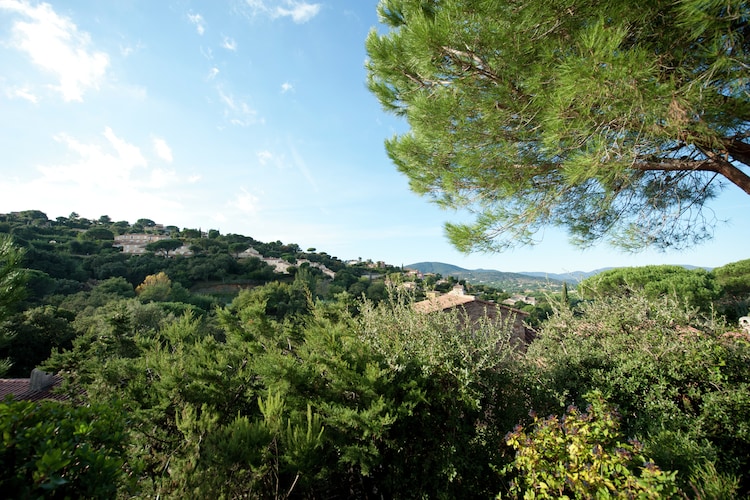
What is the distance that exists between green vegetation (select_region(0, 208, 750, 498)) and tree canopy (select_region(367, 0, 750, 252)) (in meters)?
1.61

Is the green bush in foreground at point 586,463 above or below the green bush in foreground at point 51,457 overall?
below

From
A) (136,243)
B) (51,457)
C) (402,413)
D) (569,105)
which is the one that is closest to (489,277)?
(136,243)

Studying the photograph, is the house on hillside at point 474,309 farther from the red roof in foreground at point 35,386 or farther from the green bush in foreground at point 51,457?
the red roof in foreground at point 35,386

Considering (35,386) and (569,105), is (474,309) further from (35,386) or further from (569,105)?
(35,386)

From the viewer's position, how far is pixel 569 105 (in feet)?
8.57

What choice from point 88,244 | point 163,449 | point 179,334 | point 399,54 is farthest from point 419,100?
point 88,244

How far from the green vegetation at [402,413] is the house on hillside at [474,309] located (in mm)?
207

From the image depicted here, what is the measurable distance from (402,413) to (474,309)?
1173 cm

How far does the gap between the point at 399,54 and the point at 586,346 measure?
460 cm

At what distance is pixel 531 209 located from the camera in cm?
376

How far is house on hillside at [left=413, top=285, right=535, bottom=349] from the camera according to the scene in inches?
141

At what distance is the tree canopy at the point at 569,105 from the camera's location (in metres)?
2.34

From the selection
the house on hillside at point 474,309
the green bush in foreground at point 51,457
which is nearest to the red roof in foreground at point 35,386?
A: the green bush in foreground at point 51,457

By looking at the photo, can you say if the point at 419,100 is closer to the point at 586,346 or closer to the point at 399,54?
the point at 399,54
